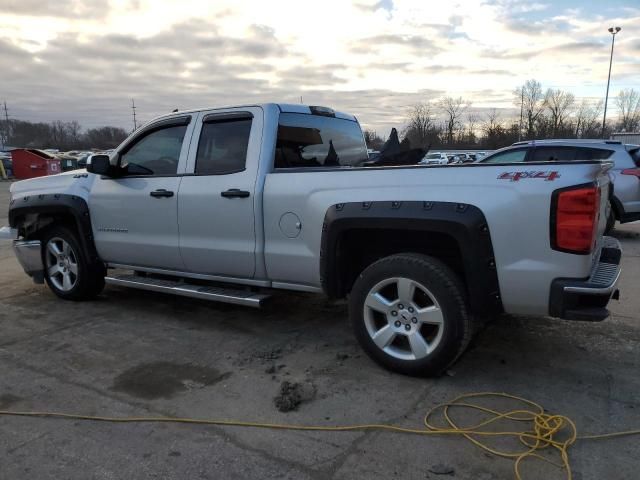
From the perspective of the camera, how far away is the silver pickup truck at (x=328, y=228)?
3318 mm

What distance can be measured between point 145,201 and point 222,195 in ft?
3.38

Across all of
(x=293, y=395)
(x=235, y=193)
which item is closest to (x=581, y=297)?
(x=293, y=395)

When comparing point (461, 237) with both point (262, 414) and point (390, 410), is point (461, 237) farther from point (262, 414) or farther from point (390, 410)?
point (262, 414)

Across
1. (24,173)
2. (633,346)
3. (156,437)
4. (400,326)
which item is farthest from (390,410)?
(24,173)

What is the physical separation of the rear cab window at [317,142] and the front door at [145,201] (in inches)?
38.0

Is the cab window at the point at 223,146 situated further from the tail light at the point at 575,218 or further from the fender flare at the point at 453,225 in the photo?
the tail light at the point at 575,218

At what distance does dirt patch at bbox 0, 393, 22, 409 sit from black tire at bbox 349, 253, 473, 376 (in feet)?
7.74

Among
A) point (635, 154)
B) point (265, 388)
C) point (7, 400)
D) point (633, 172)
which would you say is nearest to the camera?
point (7, 400)

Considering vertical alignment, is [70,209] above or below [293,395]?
above

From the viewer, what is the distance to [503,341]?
4.56 meters

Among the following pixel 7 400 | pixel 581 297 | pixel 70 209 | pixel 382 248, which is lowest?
pixel 7 400

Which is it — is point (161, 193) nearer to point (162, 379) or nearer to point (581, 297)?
point (162, 379)

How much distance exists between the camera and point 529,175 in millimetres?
3281

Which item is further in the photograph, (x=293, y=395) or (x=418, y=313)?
(x=418, y=313)
